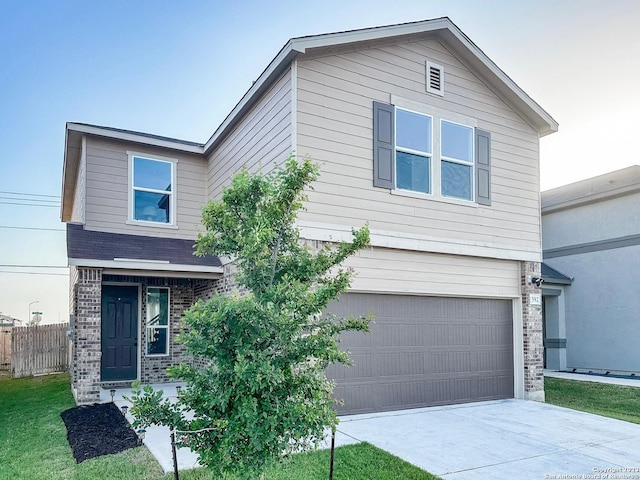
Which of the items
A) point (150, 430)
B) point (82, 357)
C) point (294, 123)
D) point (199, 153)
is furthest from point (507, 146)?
point (82, 357)

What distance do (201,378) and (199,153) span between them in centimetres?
830

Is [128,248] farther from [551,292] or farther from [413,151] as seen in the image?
[551,292]

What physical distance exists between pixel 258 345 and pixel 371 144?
530 cm

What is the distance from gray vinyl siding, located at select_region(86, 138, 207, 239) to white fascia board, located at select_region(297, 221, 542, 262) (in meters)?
3.60

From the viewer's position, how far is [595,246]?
14641mm

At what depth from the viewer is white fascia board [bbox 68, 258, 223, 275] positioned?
8484 mm

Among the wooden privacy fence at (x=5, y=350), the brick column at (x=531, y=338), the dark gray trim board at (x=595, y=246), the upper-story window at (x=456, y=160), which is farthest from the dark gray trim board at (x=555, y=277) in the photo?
the wooden privacy fence at (x=5, y=350)

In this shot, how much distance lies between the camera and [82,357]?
8.53 m

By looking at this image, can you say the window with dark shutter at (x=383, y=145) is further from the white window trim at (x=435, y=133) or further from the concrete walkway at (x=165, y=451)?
the concrete walkway at (x=165, y=451)

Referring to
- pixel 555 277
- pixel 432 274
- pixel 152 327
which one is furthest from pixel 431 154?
pixel 555 277

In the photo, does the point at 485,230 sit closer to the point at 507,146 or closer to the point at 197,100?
the point at 507,146

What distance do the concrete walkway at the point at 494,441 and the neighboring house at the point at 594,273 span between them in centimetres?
641

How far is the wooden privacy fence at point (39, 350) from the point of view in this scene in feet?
46.2

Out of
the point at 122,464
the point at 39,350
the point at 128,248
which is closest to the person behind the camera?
the point at 122,464
